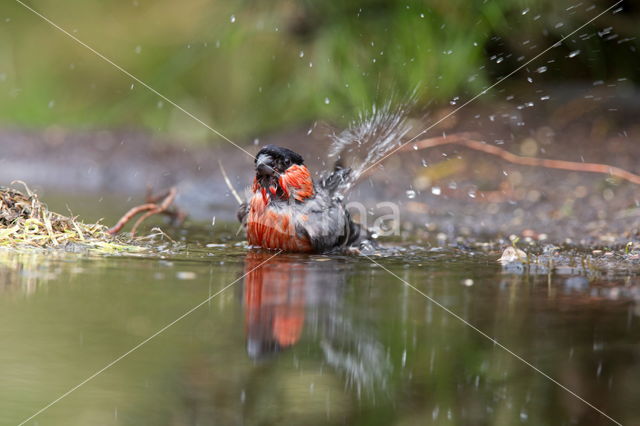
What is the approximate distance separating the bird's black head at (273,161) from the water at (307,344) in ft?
2.02

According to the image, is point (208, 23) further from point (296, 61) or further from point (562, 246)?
point (562, 246)

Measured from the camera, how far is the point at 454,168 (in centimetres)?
809

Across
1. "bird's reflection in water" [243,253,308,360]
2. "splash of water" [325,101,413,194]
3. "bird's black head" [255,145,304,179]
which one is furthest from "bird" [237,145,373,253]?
"splash of water" [325,101,413,194]

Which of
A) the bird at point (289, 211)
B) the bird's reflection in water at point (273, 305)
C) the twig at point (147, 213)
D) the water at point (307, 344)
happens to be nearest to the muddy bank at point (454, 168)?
the twig at point (147, 213)

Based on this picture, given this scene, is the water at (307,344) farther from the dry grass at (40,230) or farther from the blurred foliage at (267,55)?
the blurred foliage at (267,55)

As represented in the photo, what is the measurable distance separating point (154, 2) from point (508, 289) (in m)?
7.90

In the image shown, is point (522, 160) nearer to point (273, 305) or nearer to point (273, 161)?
point (273, 161)

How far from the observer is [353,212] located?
279 inches

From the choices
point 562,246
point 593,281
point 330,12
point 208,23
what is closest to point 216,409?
point 593,281

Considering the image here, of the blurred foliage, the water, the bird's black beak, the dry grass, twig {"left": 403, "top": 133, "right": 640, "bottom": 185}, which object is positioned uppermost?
the blurred foliage

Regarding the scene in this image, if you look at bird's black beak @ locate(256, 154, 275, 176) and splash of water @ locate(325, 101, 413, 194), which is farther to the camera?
splash of water @ locate(325, 101, 413, 194)

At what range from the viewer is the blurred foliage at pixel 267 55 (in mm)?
8297

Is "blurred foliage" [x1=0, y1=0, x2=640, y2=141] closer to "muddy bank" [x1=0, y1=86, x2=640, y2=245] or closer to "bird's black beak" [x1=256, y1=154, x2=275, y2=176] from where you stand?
"muddy bank" [x1=0, y1=86, x2=640, y2=245]

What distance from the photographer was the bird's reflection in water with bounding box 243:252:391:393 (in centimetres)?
291
